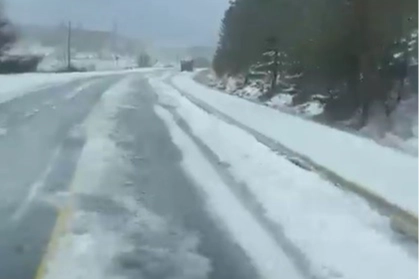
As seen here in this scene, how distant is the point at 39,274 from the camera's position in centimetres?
864

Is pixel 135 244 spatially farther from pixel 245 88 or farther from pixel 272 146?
pixel 245 88

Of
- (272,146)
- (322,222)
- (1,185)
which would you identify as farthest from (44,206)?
(272,146)

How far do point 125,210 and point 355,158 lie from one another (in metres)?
8.24

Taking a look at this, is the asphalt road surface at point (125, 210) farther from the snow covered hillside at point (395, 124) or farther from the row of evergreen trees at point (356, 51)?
the row of evergreen trees at point (356, 51)

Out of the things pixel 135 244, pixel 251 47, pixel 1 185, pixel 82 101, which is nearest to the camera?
pixel 135 244

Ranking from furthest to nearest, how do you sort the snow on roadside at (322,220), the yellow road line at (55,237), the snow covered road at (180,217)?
the snow on roadside at (322,220) → the snow covered road at (180,217) → the yellow road line at (55,237)

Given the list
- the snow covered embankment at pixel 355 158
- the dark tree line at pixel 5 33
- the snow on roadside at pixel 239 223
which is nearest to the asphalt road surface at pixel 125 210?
the snow on roadside at pixel 239 223

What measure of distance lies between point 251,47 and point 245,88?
3.42m

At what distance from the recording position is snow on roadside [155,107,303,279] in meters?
9.14

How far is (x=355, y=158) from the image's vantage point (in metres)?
19.4

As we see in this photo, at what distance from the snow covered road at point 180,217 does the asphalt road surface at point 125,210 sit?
0.02 meters

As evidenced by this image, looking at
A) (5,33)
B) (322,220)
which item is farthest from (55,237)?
(5,33)

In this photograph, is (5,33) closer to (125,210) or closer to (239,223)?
(125,210)

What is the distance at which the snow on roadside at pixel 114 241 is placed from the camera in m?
8.87
